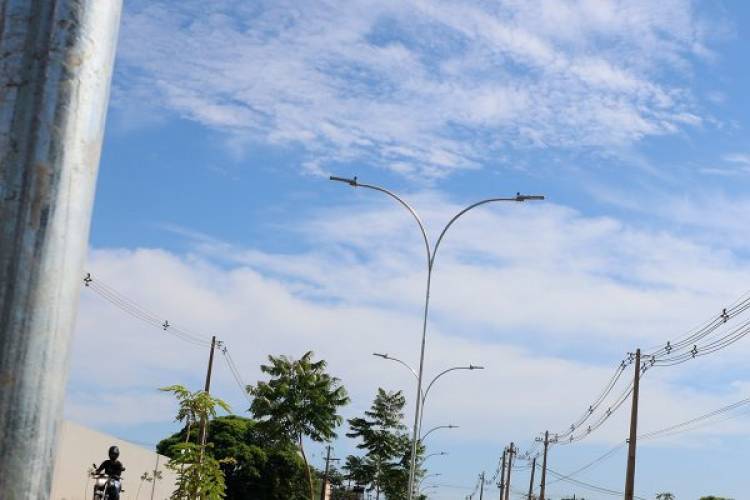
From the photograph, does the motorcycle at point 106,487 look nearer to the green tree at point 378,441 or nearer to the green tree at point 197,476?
the green tree at point 197,476

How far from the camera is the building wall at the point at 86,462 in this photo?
94.6 ft

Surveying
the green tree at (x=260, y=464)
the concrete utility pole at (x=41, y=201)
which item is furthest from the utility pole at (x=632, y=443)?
the concrete utility pole at (x=41, y=201)

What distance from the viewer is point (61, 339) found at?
175cm

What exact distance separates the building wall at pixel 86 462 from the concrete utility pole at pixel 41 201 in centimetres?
2433

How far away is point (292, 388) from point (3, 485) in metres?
60.7

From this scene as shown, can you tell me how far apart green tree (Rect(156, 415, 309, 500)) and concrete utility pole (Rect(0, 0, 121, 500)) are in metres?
57.3

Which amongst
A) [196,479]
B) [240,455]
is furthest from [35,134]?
[240,455]

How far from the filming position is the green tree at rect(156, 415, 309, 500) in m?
59.2

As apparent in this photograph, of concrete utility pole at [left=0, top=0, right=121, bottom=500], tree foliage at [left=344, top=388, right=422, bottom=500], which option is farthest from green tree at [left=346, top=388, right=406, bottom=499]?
concrete utility pole at [left=0, top=0, right=121, bottom=500]

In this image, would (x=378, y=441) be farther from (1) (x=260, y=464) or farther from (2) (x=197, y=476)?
(2) (x=197, y=476)

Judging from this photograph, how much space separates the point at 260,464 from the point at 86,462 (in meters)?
30.3

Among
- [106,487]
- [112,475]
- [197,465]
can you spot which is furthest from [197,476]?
[106,487]

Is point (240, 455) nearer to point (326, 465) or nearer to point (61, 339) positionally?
point (326, 465)

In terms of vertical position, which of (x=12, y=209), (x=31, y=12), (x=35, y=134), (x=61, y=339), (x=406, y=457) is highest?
(x=406, y=457)
